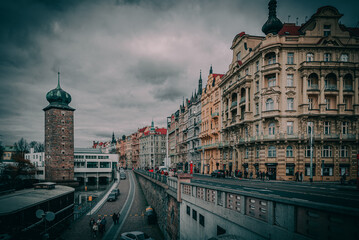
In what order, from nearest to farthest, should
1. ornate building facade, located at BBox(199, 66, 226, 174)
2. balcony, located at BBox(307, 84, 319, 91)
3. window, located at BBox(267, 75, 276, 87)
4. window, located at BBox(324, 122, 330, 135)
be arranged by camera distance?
1. window, located at BBox(324, 122, 330, 135)
2. balcony, located at BBox(307, 84, 319, 91)
3. window, located at BBox(267, 75, 276, 87)
4. ornate building facade, located at BBox(199, 66, 226, 174)

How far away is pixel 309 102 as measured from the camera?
31156mm

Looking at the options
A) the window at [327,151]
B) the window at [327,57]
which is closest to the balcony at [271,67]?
the window at [327,57]

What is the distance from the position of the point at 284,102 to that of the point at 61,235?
32283mm

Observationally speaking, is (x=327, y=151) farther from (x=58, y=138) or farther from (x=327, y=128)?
(x=58, y=138)

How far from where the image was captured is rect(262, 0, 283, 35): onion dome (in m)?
34.4

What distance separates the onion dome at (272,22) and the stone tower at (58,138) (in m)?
62.0

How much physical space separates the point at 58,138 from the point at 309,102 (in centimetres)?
6627

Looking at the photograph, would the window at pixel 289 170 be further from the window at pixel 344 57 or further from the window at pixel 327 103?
the window at pixel 344 57

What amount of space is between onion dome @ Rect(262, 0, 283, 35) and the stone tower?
203 ft

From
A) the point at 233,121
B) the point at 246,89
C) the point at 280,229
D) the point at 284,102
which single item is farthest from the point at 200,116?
the point at 280,229

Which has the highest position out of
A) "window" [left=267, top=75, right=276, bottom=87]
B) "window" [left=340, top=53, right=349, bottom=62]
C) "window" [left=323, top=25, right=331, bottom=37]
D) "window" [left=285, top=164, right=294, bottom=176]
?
"window" [left=323, top=25, right=331, bottom=37]

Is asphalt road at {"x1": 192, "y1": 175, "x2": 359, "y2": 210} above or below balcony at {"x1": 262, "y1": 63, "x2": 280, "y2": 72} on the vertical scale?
below

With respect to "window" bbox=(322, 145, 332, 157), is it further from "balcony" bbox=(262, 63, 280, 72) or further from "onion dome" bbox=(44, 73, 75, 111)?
"onion dome" bbox=(44, 73, 75, 111)

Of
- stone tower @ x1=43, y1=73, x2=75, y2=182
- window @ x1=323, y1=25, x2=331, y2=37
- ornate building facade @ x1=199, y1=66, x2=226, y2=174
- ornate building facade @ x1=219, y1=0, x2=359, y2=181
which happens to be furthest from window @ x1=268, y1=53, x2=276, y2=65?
stone tower @ x1=43, y1=73, x2=75, y2=182
